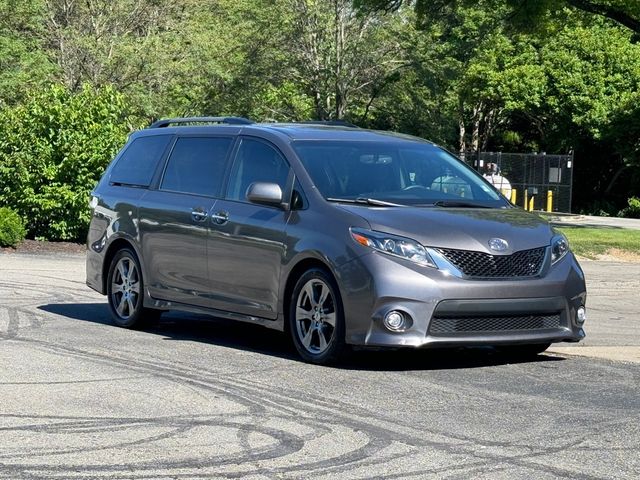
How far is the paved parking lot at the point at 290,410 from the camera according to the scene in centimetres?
646

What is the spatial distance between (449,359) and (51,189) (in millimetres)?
15983

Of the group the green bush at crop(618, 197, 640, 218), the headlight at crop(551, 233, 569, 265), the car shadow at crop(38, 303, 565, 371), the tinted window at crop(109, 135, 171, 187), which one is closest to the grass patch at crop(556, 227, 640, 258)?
the car shadow at crop(38, 303, 565, 371)

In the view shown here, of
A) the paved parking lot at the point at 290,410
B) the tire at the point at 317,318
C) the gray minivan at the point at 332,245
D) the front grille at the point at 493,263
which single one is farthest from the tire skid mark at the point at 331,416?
the front grille at the point at 493,263

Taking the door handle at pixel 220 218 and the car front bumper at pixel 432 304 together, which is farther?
the door handle at pixel 220 218

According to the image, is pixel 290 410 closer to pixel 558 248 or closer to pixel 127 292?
pixel 558 248

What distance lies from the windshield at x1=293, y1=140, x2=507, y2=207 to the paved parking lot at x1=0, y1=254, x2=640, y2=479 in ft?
4.09

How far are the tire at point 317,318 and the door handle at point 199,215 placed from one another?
1.41 metres

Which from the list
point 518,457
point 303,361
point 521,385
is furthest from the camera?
point 303,361

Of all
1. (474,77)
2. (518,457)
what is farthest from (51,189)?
(474,77)

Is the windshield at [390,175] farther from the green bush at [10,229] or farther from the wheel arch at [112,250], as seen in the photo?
the green bush at [10,229]

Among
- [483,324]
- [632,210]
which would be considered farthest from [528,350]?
[632,210]

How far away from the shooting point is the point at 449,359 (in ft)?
34.3

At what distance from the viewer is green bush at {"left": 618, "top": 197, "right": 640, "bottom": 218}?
159 ft

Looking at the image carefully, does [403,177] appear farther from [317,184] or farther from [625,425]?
[625,425]
